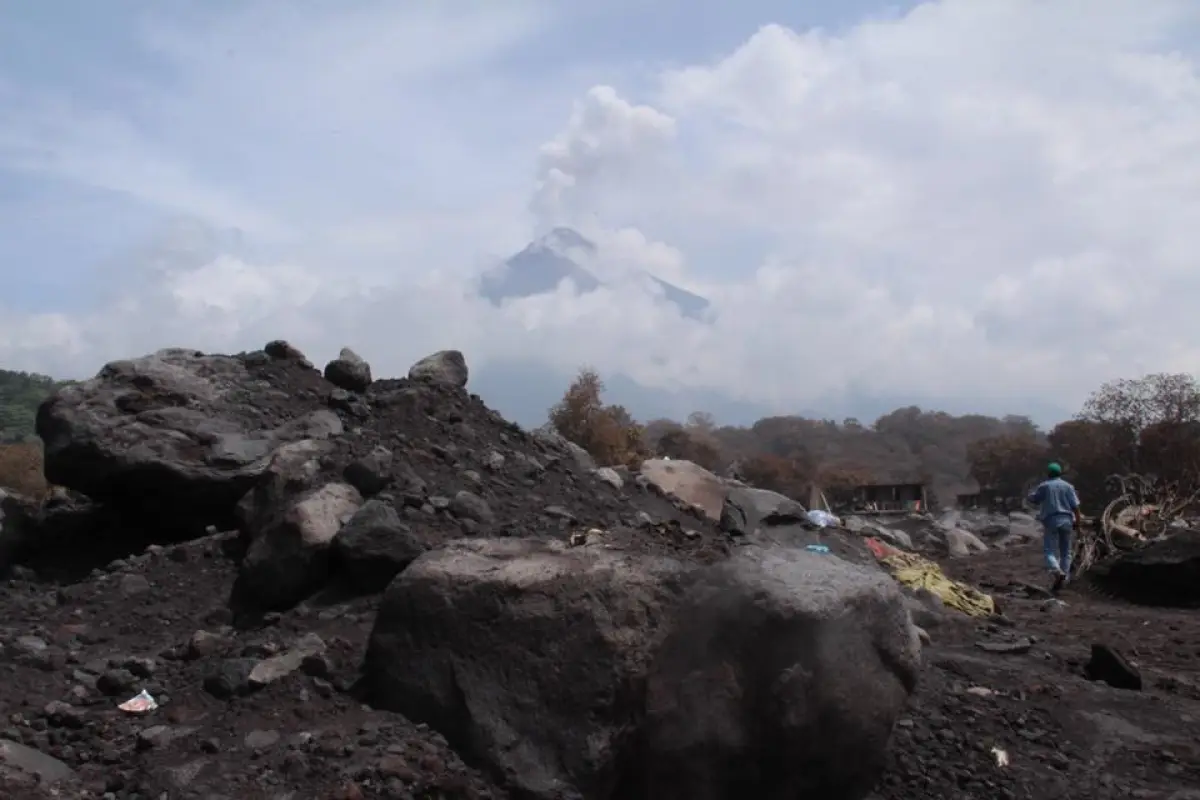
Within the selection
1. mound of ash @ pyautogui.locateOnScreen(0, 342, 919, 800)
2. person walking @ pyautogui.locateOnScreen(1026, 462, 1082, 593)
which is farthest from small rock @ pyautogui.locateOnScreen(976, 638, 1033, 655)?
person walking @ pyautogui.locateOnScreen(1026, 462, 1082, 593)

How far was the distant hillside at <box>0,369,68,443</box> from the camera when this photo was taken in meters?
23.2

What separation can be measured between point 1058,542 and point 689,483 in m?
3.90

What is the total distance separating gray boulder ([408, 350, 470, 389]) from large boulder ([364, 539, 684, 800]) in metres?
3.57

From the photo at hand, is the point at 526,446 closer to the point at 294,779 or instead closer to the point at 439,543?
the point at 439,543

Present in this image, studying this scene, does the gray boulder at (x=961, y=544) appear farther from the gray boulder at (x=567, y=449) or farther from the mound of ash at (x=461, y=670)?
the mound of ash at (x=461, y=670)


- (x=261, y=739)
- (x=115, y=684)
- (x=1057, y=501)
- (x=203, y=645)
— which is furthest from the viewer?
(x=1057, y=501)

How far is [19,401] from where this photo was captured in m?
31.3

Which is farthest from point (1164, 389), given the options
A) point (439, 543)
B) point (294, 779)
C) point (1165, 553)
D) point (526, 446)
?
point (294, 779)

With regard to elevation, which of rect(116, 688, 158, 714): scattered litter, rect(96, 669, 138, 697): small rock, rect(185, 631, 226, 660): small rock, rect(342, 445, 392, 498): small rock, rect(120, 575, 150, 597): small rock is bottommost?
rect(116, 688, 158, 714): scattered litter

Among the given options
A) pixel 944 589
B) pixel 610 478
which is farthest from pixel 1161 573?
pixel 610 478

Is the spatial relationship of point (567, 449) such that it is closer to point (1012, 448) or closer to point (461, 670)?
point (461, 670)

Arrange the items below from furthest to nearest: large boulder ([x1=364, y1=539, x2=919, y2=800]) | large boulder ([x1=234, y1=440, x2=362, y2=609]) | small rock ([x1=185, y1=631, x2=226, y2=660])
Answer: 1. large boulder ([x1=234, y1=440, x2=362, y2=609])
2. small rock ([x1=185, y1=631, x2=226, y2=660])
3. large boulder ([x1=364, y1=539, x2=919, y2=800])

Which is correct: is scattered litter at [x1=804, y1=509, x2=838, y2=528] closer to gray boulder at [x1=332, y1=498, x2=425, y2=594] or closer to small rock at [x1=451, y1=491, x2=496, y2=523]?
small rock at [x1=451, y1=491, x2=496, y2=523]

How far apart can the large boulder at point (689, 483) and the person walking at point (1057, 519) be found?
3.24 metres
